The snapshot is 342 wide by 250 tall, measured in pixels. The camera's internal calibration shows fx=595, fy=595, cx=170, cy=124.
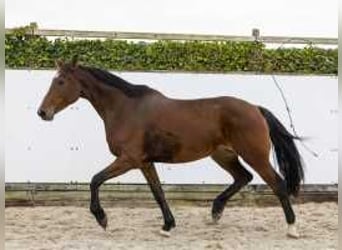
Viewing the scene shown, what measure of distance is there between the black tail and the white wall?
1.23m

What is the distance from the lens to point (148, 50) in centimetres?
618

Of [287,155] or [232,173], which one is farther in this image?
[232,173]

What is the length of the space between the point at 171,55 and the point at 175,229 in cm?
200

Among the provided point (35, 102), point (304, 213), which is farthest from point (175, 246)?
point (35, 102)

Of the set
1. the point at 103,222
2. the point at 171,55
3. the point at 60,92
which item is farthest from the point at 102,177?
the point at 171,55

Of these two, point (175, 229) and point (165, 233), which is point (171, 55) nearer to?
point (175, 229)

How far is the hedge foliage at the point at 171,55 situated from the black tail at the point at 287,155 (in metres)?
1.48

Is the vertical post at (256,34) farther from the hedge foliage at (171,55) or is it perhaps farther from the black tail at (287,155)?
the black tail at (287,155)

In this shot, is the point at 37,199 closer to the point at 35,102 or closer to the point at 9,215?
the point at 9,215

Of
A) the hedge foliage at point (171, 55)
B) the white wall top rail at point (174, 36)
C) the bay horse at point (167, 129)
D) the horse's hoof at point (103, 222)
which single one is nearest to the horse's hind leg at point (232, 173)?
the bay horse at point (167, 129)

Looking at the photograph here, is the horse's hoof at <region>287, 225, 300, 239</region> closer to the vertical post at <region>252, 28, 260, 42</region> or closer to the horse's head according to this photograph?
the horse's head

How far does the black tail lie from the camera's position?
489 cm

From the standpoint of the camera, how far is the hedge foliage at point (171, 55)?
19.8ft

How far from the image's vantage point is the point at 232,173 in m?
5.25
